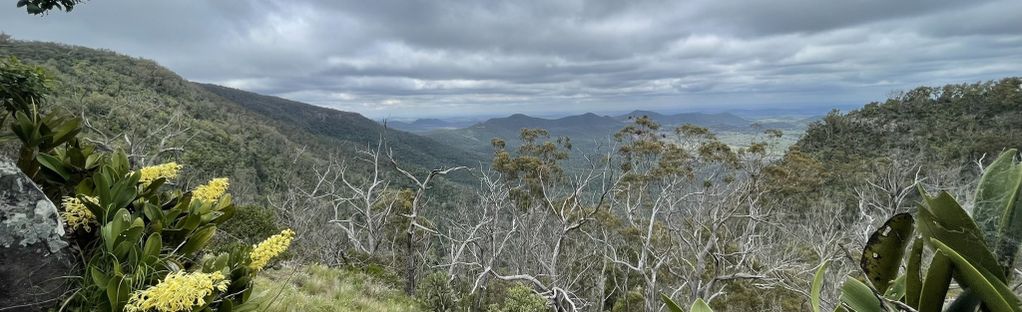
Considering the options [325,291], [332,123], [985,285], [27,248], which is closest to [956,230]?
[985,285]

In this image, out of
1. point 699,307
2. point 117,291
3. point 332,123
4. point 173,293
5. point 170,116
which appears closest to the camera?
point 699,307

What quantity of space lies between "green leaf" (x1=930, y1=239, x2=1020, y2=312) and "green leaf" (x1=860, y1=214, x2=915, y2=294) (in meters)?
0.21

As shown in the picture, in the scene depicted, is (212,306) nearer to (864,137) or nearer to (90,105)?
(90,105)

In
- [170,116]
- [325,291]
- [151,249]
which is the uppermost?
[170,116]

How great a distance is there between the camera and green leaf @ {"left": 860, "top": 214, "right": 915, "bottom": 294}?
1212 mm

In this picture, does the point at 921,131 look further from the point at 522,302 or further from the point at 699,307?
the point at 699,307

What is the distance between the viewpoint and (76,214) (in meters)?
2.43

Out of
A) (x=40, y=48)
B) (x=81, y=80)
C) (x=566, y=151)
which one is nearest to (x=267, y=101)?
(x=40, y=48)

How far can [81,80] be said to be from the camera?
132 ft

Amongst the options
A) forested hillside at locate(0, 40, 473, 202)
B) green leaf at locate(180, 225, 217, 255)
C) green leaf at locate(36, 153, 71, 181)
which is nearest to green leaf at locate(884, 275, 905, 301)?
green leaf at locate(180, 225, 217, 255)

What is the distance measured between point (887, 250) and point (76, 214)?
3314 millimetres

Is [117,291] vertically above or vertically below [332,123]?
above

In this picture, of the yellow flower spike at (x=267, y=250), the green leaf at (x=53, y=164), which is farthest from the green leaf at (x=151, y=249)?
the green leaf at (x=53, y=164)

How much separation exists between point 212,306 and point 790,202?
25.4 m
